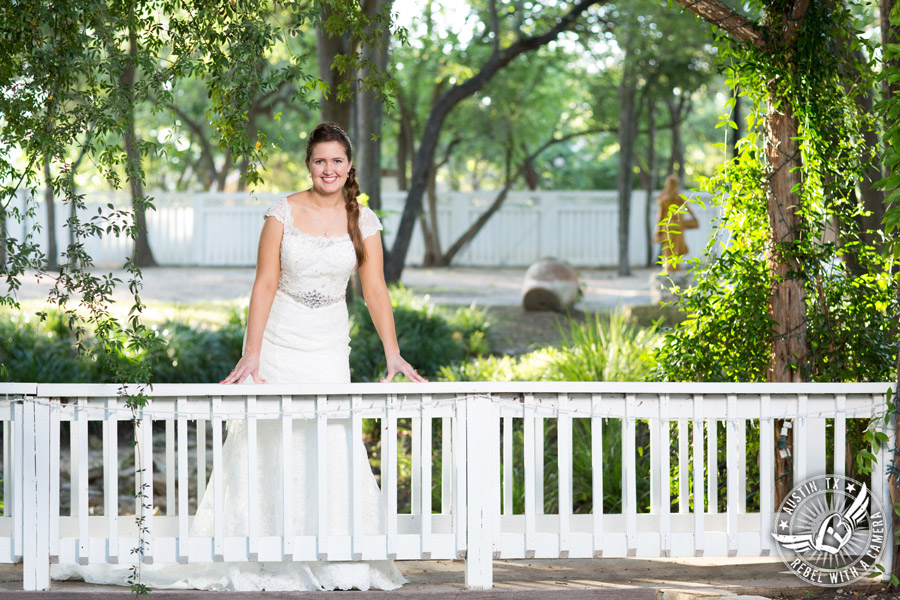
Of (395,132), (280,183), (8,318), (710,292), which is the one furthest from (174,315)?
(280,183)

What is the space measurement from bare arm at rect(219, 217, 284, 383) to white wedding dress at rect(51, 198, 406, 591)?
4 cm

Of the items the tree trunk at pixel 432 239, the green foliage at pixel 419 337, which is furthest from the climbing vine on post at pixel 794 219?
the tree trunk at pixel 432 239

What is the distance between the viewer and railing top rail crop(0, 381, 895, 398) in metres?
3.64

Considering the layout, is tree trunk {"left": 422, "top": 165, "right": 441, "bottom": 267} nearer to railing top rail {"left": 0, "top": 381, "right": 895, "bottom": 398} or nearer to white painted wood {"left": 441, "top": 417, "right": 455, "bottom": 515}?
white painted wood {"left": 441, "top": 417, "right": 455, "bottom": 515}

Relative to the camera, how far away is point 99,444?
28.7 feet

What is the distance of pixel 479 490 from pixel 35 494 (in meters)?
1.61

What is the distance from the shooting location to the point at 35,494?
3611mm

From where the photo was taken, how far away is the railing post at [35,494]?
11.8ft

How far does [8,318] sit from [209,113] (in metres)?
6.97

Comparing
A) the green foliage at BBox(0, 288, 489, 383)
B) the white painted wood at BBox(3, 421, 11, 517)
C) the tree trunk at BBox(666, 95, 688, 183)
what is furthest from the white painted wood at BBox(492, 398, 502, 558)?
the tree trunk at BBox(666, 95, 688, 183)

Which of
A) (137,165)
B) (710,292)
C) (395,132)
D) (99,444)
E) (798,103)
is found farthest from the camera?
(395,132)

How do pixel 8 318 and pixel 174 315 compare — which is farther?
pixel 174 315

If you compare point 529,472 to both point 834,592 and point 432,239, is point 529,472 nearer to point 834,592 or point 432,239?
point 834,592

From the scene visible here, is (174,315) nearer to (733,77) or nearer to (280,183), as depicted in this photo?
(733,77)
